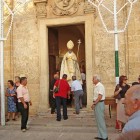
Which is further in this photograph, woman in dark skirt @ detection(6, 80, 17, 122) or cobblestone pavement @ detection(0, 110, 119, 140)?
woman in dark skirt @ detection(6, 80, 17, 122)

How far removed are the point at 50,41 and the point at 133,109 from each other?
36.7ft

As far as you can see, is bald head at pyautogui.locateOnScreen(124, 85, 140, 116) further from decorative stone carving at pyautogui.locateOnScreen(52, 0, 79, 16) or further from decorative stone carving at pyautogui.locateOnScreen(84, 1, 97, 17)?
decorative stone carving at pyautogui.locateOnScreen(52, 0, 79, 16)

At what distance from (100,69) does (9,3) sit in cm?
427

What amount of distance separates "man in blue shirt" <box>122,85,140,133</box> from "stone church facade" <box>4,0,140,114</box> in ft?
29.8

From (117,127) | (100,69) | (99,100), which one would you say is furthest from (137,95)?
(100,69)

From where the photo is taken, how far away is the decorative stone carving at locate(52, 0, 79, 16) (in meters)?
11.9

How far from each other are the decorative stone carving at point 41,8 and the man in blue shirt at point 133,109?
1027 cm

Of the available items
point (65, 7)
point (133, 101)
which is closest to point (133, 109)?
point (133, 101)

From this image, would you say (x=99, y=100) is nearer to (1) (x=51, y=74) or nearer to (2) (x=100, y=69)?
(2) (x=100, y=69)

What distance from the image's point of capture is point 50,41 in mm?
13102

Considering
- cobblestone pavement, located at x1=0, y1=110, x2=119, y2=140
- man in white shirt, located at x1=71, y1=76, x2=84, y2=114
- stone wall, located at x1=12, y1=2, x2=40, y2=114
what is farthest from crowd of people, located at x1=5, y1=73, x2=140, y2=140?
stone wall, located at x1=12, y1=2, x2=40, y2=114

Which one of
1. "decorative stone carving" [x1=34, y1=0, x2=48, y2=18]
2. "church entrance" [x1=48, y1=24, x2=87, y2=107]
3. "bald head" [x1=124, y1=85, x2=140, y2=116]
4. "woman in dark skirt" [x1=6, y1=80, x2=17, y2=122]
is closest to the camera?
"bald head" [x1=124, y1=85, x2=140, y2=116]

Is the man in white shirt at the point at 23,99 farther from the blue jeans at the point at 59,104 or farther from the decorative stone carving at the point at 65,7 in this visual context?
the decorative stone carving at the point at 65,7

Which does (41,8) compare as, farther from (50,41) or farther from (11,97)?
(11,97)
